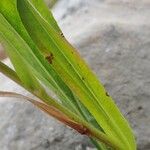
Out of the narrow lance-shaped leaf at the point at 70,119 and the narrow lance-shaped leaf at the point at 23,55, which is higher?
the narrow lance-shaped leaf at the point at 23,55

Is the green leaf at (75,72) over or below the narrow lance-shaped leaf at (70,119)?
over

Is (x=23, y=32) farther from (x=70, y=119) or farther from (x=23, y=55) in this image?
(x=70, y=119)

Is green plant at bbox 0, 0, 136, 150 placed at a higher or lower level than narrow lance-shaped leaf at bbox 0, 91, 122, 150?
higher

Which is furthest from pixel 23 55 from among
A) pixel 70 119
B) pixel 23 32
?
pixel 70 119

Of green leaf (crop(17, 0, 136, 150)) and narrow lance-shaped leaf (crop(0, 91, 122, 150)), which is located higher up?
green leaf (crop(17, 0, 136, 150))

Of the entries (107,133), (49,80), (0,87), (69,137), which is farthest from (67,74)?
(0,87)
